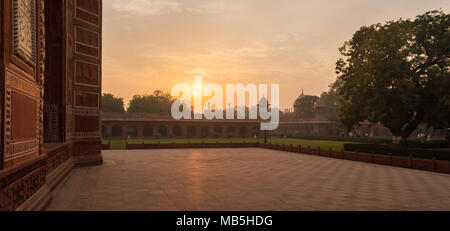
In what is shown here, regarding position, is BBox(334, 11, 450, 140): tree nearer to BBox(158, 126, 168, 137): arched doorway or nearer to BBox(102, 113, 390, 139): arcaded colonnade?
BBox(102, 113, 390, 139): arcaded colonnade

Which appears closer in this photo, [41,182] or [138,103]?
[41,182]

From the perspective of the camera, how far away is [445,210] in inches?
336

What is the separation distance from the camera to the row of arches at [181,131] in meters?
61.5

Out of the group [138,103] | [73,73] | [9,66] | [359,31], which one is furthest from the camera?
[138,103]

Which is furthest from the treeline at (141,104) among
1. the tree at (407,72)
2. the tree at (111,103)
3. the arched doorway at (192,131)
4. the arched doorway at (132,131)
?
the tree at (407,72)

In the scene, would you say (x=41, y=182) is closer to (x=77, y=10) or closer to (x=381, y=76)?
(x=77, y=10)

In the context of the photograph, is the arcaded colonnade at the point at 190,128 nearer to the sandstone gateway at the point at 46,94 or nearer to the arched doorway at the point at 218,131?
the arched doorway at the point at 218,131

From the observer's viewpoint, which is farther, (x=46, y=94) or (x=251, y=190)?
(x=46, y=94)

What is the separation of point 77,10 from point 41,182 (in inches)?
545

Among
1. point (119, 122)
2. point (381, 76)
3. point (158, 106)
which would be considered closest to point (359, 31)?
point (381, 76)

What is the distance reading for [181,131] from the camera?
66.7m

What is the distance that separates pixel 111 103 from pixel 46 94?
236ft

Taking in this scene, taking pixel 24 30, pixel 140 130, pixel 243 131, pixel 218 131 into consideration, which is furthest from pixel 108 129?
pixel 24 30

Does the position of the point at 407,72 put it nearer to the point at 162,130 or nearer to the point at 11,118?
the point at 11,118
